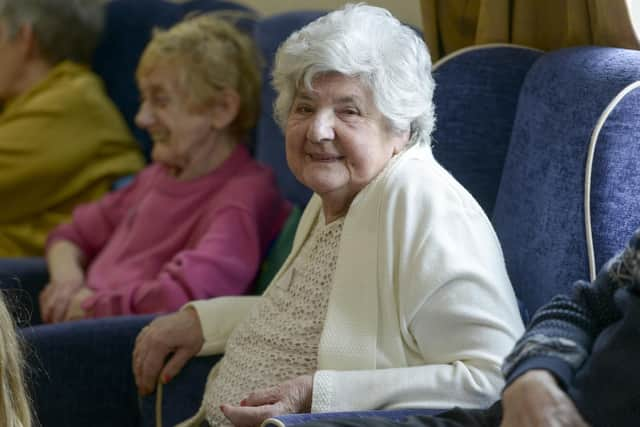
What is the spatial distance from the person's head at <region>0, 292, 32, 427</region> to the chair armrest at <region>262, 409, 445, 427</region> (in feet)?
1.07

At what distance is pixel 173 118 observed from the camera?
2688 millimetres

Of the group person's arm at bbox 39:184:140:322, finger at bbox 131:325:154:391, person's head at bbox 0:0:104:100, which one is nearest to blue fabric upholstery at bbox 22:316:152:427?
finger at bbox 131:325:154:391

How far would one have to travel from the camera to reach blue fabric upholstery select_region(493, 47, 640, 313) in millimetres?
1751

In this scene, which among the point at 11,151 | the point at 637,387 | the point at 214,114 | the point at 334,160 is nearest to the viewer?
the point at 637,387

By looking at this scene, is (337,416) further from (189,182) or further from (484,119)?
(189,182)

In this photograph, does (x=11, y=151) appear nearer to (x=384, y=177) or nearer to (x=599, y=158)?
(x=384, y=177)

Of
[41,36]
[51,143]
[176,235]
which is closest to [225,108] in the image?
[176,235]

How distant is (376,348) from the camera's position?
1.71m

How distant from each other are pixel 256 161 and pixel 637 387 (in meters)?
1.53

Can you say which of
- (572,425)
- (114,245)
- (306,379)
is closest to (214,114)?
(114,245)

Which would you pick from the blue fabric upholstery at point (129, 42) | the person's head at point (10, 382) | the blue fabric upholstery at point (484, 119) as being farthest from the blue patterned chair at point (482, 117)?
the blue fabric upholstery at point (129, 42)

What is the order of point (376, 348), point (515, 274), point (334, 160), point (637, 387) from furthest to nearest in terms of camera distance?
point (515, 274) → point (334, 160) → point (376, 348) → point (637, 387)

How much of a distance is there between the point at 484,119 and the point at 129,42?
152cm

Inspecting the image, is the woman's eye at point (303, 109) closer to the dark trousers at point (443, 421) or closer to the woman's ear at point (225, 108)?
the dark trousers at point (443, 421)
